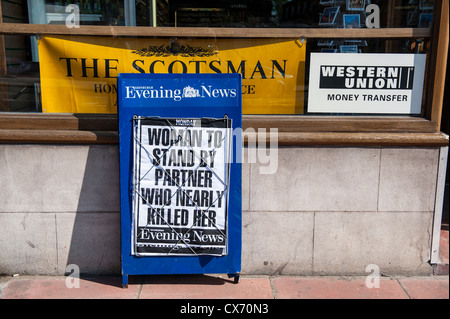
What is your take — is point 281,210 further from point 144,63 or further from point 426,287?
point 144,63

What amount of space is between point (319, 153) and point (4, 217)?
2913mm

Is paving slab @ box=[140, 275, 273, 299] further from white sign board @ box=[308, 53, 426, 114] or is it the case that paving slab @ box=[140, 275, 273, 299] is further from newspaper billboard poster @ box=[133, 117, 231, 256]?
white sign board @ box=[308, 53, 426, 114]

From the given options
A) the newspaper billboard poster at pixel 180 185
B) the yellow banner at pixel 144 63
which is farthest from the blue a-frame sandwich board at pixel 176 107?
the yellow banner at pixel 144 63

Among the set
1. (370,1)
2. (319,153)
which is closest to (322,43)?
(370,1)

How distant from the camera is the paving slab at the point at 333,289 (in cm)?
A: 397

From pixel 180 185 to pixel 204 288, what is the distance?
3.17ft

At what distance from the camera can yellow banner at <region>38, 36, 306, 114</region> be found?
4039 millimetres

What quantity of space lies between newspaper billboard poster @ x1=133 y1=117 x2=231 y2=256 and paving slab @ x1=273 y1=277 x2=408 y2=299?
0.69 meters

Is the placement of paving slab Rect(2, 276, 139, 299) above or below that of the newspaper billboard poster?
below

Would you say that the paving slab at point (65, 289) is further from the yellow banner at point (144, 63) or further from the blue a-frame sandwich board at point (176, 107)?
the yellow banner at point (144, 63)

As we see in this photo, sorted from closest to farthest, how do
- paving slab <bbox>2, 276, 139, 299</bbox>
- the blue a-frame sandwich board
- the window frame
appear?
the blue a-frame sandwich board
paving slab <bbox>2, 276, 139, 299</bbox>
the window frame

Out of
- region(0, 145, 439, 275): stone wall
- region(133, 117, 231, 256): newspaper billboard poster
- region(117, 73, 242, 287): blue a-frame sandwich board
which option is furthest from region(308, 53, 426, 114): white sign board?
region(133, 117, 231, 256): newspaper billboard poster

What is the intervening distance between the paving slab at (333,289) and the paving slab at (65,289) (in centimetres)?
132

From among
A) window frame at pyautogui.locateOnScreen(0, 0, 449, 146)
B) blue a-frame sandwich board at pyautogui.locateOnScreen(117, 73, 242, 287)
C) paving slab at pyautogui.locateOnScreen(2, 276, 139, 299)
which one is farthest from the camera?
window frame at pyautogui.locateOnScreen(0, 0, 449, 146)
